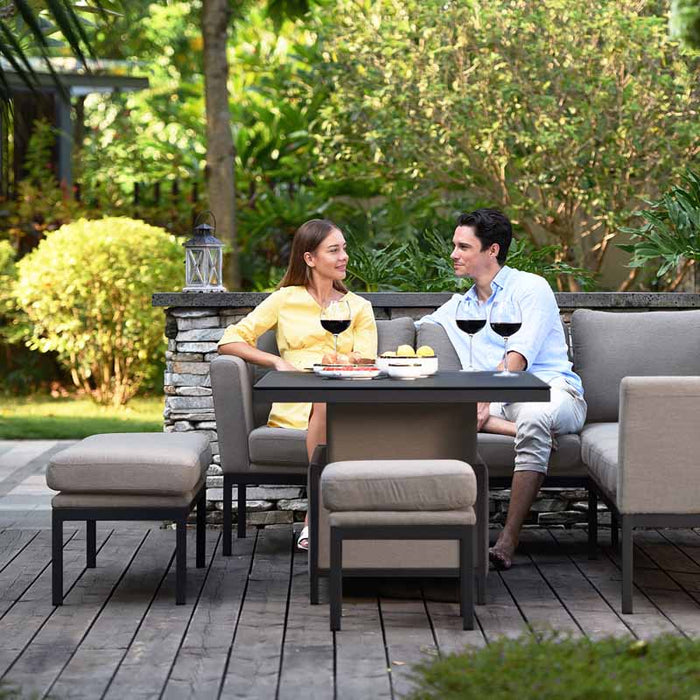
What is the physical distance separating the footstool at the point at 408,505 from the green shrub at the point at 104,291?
6190 millimetres

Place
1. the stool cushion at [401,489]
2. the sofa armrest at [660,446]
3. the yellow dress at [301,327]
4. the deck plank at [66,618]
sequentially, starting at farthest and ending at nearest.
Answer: the yellow dress at [301,327] < the sofa armrest at [660,446] < the stool cushion at [401,489] < the deck plank at [66,618]

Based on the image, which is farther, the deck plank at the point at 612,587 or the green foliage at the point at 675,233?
the green foliage at the point at 675,233

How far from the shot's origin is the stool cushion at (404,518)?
3.81 meters

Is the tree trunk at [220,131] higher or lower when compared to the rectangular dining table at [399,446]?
higher

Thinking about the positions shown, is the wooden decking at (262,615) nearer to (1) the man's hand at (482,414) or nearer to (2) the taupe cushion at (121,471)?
(2) the taupe cushion at (121,471)

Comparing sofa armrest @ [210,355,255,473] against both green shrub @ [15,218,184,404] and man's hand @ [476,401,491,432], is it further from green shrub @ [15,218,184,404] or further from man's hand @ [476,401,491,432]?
green shrub @ [15,218,184,404]

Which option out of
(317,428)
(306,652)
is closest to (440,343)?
(317,428)

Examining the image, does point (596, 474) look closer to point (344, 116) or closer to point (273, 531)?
point (273, 531)

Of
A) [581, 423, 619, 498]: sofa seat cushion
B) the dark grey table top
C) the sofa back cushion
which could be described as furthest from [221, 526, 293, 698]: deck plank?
the sofa back cushion

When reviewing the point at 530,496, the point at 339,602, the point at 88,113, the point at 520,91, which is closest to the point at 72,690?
the point at 339,602

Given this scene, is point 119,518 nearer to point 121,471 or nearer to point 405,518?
point 121,471

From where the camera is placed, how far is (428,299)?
5590 millimetres

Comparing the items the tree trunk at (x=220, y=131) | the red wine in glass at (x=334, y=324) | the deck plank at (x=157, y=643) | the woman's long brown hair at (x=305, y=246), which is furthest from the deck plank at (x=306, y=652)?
the tree trunk at (x=220, y=131)

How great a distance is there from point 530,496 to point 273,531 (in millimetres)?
1316
